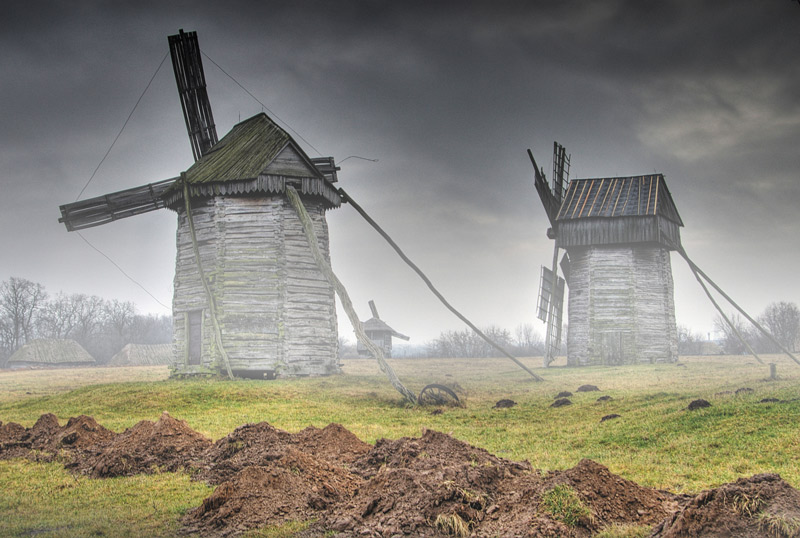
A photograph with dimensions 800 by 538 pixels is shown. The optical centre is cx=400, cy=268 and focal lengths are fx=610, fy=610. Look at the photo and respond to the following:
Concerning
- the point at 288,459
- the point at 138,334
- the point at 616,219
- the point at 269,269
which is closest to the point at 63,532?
the point at 288,459

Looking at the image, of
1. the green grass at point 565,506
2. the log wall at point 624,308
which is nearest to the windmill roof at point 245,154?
the log wall at point 624,308

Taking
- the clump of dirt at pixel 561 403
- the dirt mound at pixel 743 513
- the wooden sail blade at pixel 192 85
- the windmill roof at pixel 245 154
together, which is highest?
the wooden sail blade at pixel 192 85

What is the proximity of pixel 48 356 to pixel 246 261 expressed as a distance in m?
44.5

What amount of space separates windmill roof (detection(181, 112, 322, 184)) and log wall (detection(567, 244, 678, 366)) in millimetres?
19435

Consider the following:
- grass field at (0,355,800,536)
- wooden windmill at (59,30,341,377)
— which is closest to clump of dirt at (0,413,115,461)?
grass field at (0,355,800,536)

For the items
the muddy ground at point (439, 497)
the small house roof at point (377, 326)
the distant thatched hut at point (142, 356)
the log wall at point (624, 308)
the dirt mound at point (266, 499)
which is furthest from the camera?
the distant thatched hut at point (142, 356)

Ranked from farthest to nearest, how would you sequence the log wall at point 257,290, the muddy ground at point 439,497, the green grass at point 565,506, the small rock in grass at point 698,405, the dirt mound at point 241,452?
the log wall at point 257,290 < the small rock in grass at point 698,405 < the dirt mound at point 241,452 < the green grass at point 565,506 < the muddy ground at point 439,497

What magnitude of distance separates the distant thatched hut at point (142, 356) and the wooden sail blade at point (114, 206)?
36.1 metres

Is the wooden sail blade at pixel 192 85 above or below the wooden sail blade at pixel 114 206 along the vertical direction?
above

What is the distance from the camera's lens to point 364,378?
25438 mm

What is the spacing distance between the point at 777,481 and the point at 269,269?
21.2m

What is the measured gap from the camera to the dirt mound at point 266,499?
7.15 meters

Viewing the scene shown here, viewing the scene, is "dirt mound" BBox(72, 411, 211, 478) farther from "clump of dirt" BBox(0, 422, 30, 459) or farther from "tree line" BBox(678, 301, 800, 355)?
"tree line" BBox(678, 301, 800, 355)

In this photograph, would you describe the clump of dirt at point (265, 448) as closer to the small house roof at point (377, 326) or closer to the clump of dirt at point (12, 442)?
the clump of dirt at point (12, 442)
